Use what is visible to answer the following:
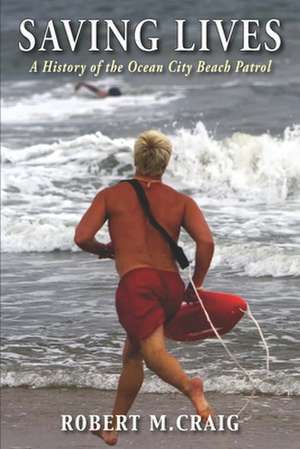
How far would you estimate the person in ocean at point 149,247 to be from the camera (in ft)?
20.6

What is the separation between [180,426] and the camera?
7664 millimetres

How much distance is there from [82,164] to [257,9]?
18001mm

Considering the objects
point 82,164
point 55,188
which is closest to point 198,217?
point 55,188

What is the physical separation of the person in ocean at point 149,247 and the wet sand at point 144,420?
3.74ft

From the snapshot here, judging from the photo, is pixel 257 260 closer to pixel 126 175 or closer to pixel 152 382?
pixel 152 382

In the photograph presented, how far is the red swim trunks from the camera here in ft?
20.6

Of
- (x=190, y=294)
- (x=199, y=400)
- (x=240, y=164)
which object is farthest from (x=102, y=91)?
(x=199, y=400)

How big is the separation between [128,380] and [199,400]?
0.47m

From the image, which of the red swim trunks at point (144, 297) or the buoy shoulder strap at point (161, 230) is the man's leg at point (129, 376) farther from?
the buoy shoulder strap at point (161, 230)

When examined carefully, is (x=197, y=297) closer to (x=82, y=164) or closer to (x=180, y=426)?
(x=180, y=426)

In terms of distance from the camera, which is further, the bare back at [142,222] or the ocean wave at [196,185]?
the ocean wave at [196,185]

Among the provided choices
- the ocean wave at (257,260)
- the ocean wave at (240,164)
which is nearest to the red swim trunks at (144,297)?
the ocean wave at (257,260)

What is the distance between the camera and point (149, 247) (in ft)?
20.7

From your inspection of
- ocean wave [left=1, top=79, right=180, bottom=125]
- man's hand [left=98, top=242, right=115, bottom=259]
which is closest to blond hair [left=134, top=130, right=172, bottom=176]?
man's hand [left=98, top=242, right=115, bottom=259]
